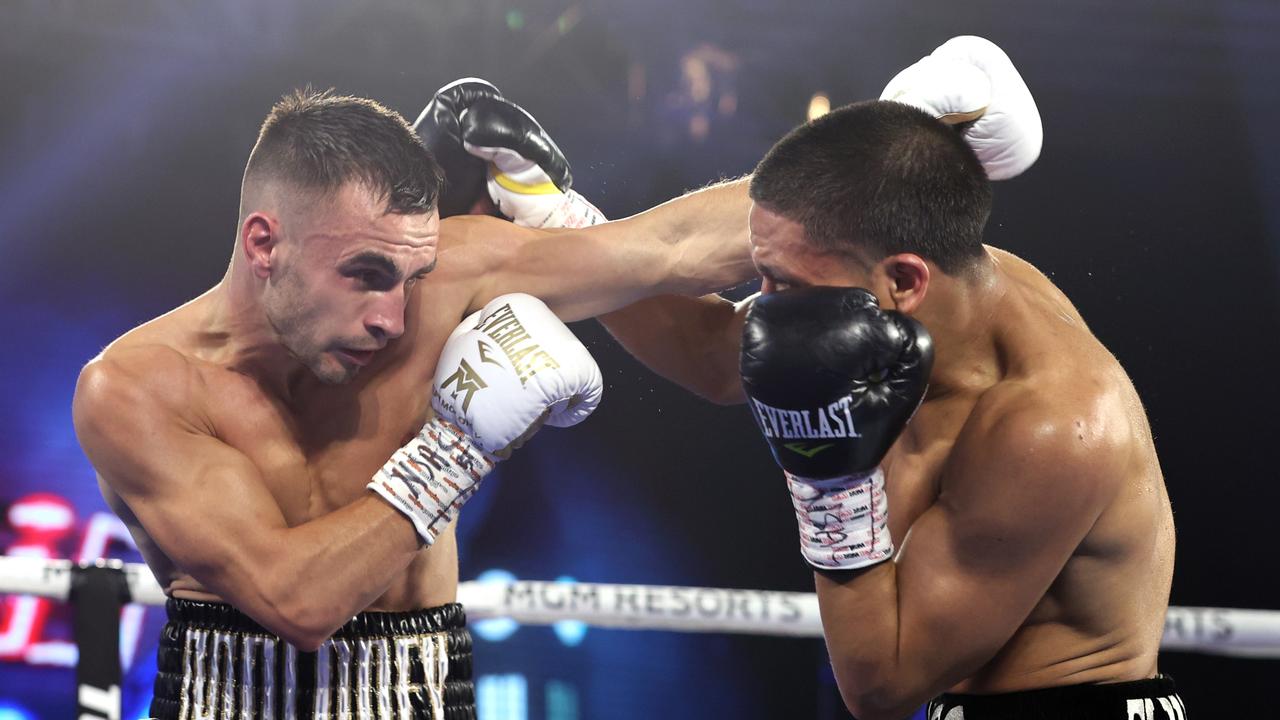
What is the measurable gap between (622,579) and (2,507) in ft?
7.33

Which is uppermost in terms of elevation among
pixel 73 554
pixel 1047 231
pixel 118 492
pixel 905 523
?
pixel 1047 231

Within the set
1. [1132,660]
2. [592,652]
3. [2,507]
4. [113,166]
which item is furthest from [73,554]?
[1132,660]

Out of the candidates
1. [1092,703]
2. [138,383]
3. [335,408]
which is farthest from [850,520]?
[138,383]

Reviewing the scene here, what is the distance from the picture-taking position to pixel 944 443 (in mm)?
1581

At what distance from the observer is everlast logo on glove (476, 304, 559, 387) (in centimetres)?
169

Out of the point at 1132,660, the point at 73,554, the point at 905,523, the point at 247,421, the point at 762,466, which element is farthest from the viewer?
the point at 762,466

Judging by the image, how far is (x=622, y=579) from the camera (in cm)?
426

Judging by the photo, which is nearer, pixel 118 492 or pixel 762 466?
pixel 118 492

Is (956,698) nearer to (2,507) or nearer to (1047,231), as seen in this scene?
(1047,231)

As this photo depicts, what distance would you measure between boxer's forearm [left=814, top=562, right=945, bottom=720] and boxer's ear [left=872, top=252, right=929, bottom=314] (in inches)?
13.9

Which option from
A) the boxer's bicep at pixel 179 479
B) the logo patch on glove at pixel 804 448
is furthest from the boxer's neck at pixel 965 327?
the boxer's bicep at pixel 179 479

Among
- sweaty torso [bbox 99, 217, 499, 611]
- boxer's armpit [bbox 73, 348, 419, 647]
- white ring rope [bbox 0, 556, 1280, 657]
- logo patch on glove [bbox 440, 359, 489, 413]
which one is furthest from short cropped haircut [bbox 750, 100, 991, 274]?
white ring rope [bbox 0, 556, 1280, 657]

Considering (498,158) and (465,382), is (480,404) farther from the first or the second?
(498,158)

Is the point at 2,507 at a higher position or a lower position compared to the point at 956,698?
higher
